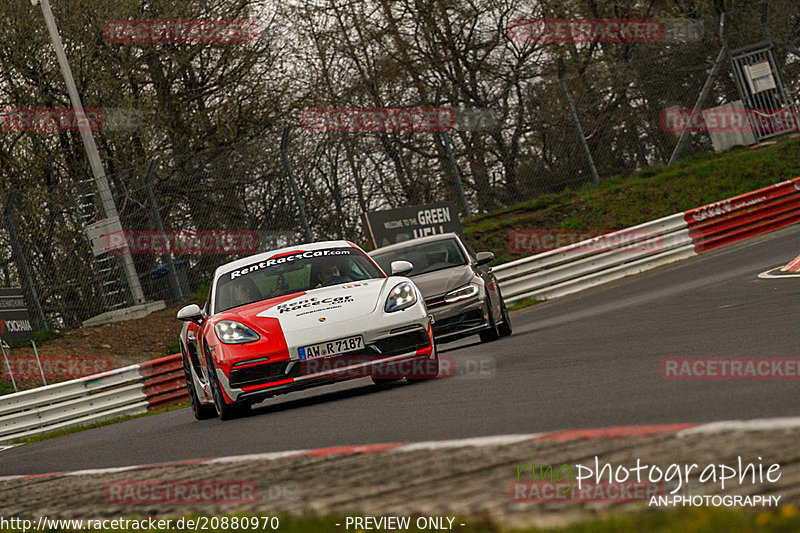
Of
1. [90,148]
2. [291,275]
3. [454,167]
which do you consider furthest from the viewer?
[90,148]

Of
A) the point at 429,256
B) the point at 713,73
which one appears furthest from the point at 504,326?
the point at 713,73

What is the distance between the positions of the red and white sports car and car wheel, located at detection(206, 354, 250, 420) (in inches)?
0.4

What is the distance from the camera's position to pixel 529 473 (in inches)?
170

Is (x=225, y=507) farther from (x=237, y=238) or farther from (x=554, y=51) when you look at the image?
(x=554, y=51)

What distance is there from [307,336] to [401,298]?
929mm

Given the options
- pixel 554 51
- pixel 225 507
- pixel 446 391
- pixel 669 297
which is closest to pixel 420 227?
pixel 669 297

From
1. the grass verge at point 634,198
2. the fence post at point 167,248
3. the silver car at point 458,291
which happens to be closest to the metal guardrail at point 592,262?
the grass verge at point 634,198

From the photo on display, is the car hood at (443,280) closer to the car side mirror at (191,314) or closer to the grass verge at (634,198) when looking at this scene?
A: the car side mirror at (191,314)

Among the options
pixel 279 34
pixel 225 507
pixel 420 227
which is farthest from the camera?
pixel 279 34

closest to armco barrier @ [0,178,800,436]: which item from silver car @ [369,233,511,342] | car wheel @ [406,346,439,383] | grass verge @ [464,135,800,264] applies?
grass verge @ [464,135,800,264]

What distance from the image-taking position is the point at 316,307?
9.71m

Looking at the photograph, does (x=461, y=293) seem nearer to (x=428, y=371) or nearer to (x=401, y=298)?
(x=428, y=371)

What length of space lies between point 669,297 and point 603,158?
10.2 m

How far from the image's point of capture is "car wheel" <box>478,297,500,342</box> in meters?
13.8
